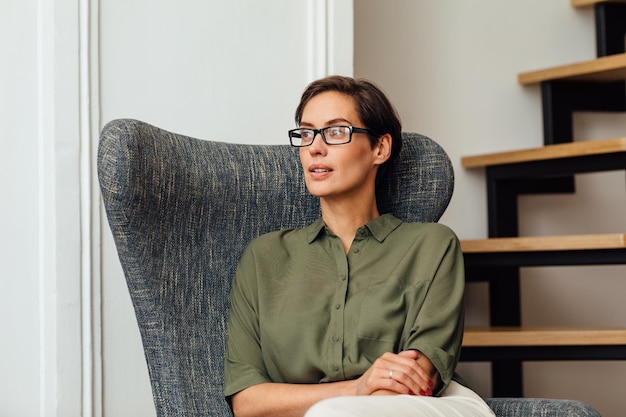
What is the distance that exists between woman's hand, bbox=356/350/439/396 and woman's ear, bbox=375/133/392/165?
455 mm

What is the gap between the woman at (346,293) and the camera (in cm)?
171

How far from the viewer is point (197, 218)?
1877 millimetres

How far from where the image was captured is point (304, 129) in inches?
74.8

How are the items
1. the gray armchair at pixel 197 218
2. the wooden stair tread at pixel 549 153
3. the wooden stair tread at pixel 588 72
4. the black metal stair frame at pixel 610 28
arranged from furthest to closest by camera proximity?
the black metal stair frame at pixel 610 28
the wooden stair tread at pixel 588 72
the wooden stair tread at pixel 549 153
the gray armchair at pixel 197 218

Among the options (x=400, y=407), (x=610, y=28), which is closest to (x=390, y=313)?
(x=400, y=407)

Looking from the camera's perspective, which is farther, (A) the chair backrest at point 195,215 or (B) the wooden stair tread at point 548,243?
(B) the wooden stair tread at point 548,243

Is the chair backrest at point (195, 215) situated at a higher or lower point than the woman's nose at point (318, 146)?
lower

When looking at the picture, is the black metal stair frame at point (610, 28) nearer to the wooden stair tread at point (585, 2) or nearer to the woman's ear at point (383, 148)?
the wooden stair tread at point (585, 2)

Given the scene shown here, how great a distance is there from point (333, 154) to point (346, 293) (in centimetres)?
28

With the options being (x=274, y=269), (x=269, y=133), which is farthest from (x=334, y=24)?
(x=274, y=269)

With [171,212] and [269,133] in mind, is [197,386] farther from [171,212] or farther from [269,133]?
[269,133]

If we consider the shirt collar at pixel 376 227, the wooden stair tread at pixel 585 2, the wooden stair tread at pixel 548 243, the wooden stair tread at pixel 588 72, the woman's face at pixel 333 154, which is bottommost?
the wooden stair tread at pixel 548 243

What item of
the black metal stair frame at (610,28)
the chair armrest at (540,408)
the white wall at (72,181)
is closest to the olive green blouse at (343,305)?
the chair armrest at (540,408)

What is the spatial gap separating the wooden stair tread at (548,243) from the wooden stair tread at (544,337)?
24cm
